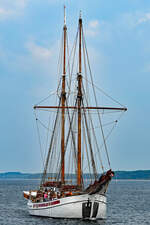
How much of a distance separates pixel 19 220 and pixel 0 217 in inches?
258

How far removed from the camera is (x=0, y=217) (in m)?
66.6

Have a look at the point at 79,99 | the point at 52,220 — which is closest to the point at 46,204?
the point at 52,220

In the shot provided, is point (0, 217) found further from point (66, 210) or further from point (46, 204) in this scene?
point (66, 210)

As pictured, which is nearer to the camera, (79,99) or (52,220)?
(52,220)

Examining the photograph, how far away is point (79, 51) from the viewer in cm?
6091

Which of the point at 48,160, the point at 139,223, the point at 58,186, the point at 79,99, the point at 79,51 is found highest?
the point at 79,51

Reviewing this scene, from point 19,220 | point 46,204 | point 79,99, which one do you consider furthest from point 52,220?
point 79,99

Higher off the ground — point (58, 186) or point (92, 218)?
point (58, 186)

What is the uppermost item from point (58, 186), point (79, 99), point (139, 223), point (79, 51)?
point (79, 51)

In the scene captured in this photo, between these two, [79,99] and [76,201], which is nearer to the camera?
[76,201]

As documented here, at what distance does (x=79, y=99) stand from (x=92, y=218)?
51.9 feet

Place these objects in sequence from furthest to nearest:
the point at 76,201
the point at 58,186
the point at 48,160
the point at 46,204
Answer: the point at 48,160 < the point at 58,186 < the point at 46,204 < the point at 76,201

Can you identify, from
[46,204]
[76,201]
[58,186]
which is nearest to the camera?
[76,201]

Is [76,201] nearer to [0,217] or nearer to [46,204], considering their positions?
[46,204]
